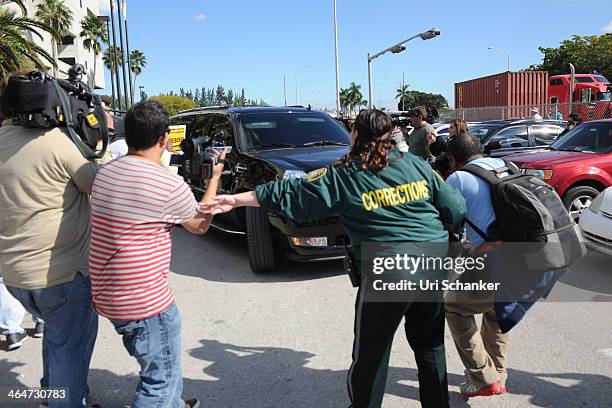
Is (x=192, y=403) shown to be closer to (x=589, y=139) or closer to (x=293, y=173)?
(x=293, y=173)

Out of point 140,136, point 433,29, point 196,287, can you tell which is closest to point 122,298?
point 140,136

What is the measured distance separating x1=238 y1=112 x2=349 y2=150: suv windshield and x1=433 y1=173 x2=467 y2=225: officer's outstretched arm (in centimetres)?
405

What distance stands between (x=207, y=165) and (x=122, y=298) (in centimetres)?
79

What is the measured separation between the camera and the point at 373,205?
246cm

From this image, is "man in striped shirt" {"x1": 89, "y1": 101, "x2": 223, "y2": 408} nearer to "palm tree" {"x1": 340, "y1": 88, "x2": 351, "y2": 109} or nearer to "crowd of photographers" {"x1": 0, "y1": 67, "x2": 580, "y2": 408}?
"crowd of photographers" {"x1": 0, "y1": 67, "x2": 580, "y2": 408}

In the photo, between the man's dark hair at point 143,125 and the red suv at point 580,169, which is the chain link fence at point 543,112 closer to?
the red suv at point 580,169

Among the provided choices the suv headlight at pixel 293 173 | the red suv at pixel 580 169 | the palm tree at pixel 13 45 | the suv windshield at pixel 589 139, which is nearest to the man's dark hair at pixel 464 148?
the suv headlight at pixel 293 173

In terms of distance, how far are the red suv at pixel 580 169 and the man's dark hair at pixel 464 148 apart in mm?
4827

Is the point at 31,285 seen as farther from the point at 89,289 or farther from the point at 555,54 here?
the point at 555,54

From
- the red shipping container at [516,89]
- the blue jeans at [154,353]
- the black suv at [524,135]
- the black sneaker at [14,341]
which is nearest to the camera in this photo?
the blue jeans at [154,353]

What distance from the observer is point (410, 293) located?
99.7 inches

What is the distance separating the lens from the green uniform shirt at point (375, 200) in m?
2.47

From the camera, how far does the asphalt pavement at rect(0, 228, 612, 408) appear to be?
3.32 metres

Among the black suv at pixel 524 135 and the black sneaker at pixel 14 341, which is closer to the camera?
the black sneaker at pixel 14 341
